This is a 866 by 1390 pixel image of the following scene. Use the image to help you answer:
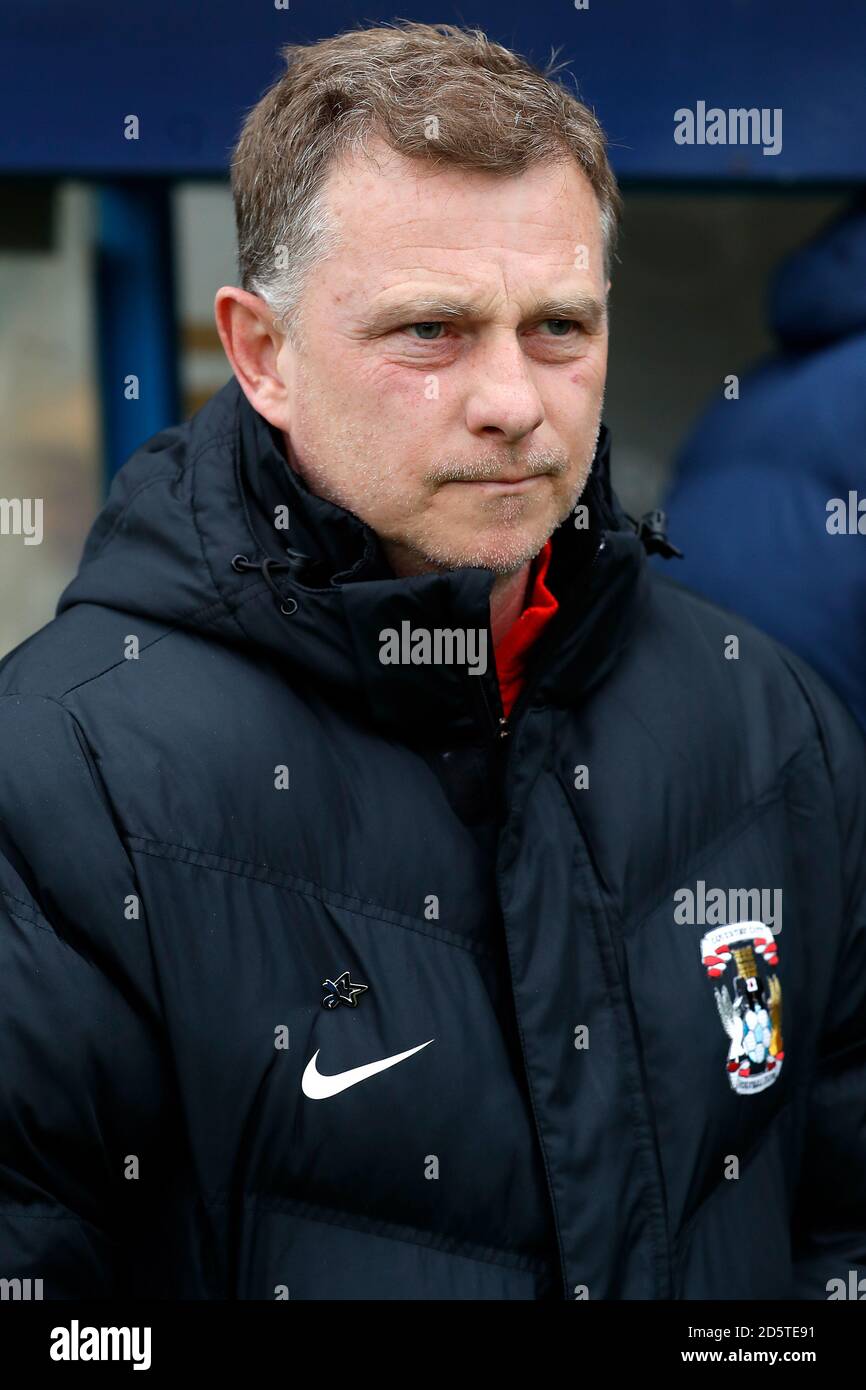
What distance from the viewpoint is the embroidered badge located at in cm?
134

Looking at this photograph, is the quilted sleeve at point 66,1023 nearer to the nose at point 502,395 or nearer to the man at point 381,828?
the man at point 381,828

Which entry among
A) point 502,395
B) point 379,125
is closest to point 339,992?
point 502,395

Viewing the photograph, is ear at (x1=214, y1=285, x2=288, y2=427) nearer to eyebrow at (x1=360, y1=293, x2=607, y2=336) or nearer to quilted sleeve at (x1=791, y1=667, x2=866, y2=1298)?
eyebrow at (x1=360, y1=293, x2=607, y2=336)

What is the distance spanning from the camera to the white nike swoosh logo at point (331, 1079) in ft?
4.30

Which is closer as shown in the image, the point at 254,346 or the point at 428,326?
the point at 428,326

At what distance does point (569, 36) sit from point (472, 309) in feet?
4.48

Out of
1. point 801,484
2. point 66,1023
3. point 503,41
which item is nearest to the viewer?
point 66,1023

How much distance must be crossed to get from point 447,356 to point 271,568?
10.2 inches

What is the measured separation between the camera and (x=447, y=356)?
4.59 feet

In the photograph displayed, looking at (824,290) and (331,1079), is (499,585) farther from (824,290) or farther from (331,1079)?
(824,290)

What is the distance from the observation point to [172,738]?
137 cm

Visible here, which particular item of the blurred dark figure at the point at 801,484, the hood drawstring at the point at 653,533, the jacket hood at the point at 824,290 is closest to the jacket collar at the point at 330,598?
the hood drawstring at the point at 653,533
